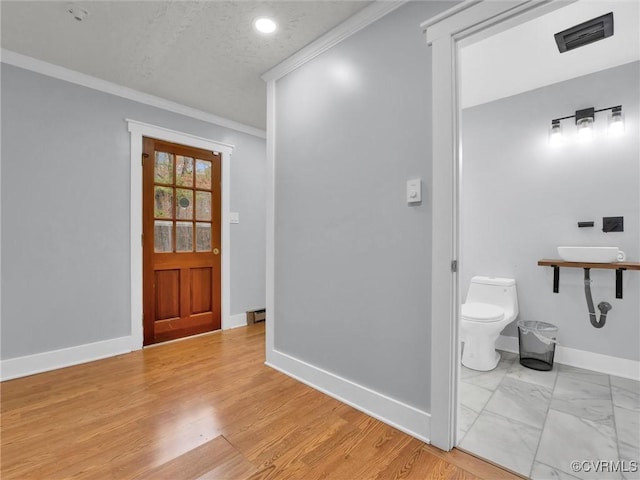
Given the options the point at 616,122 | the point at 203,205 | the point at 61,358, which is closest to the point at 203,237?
the point at 203,205

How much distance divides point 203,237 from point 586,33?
355 centimetres

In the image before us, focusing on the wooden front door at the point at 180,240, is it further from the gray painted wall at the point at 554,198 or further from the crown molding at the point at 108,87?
the gray painted wall at the point at 554,198

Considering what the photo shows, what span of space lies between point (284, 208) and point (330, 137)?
2.21ft

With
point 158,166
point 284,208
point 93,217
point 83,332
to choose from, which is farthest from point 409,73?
point 83,332

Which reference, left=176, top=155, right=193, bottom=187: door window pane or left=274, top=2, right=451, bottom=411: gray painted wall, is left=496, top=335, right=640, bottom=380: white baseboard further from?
left=176, top=155, right=193, bottom=187: door window pane

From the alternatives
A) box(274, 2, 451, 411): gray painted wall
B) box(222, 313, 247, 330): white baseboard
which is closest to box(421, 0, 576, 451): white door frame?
box(274, 2, 451, 411): gray painted wall

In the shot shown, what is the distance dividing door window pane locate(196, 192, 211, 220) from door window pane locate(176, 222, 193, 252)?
156 millimetres

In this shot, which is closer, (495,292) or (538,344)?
(538,344)

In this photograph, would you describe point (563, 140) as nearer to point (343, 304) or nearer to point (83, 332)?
point (343, 304)

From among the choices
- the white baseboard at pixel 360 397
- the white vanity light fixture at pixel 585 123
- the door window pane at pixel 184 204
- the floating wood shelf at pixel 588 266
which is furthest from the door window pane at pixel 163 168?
the white vanity light fixture at pixel 585 123

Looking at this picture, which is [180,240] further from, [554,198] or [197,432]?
[554,198]

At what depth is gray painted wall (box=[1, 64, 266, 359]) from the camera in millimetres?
2354

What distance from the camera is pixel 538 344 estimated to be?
253 centimetres

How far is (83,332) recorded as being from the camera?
2662 millimetres
